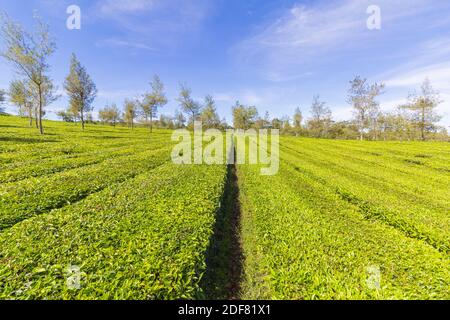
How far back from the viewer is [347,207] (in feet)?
32.8

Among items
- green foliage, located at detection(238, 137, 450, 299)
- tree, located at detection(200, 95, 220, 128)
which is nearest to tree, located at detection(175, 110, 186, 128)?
tree, located at detection(200, 95, 220, 128)

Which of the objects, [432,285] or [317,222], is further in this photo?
[317,222]

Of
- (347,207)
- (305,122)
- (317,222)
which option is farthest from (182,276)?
(305,122)

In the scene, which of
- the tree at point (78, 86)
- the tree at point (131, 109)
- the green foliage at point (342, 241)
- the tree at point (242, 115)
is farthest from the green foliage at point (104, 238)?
the tree at point (242, 115)

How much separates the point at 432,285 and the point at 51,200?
13085 mm

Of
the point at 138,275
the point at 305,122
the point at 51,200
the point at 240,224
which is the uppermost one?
the point at 305,122

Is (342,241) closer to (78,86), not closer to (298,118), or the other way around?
(78,86)

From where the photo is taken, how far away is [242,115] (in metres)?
95.2

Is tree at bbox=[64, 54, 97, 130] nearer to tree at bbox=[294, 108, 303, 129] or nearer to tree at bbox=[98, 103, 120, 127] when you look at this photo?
tree at bbox=[98, 103, 120, 127]

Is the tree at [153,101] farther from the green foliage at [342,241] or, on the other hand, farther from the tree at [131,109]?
the green foliage at [342,241]

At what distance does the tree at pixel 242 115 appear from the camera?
95.1 metres

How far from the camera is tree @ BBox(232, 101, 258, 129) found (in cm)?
9506
